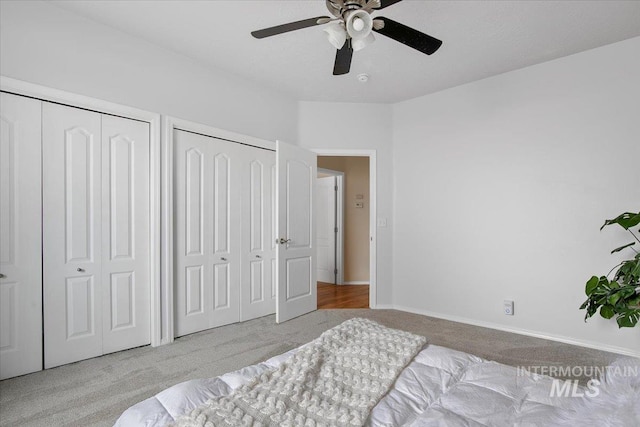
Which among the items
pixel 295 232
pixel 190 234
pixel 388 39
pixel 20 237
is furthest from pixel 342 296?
pixel 20 237

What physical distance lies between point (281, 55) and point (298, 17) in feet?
2.20

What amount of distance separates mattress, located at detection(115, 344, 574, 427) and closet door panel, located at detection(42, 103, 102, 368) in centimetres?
199

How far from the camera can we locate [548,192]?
10.9ft

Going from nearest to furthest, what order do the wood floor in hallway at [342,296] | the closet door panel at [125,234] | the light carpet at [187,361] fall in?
the light carpet at [187,361], the closet door panel at [125,234], the wood floor in hallway at [342,296]

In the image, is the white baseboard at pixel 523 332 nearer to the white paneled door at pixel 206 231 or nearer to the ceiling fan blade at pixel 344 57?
the white paneled door at pixel 206 231

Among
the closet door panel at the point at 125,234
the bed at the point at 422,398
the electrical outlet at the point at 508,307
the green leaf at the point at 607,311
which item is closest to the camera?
the bed at the point at 422,398

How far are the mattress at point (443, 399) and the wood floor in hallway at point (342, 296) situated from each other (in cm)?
325

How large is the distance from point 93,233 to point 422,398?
2742 millimetres

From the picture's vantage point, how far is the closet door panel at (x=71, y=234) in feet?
8.37

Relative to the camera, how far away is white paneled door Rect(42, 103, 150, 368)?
2.57m

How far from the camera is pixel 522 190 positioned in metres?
3.48

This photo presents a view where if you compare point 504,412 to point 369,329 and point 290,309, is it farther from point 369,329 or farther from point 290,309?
point 290,309

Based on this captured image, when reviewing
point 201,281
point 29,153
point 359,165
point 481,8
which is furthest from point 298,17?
point 359,165

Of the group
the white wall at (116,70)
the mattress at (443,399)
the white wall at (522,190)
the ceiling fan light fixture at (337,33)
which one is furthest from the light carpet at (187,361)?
the ceiling fan light fixture at (337,33)
